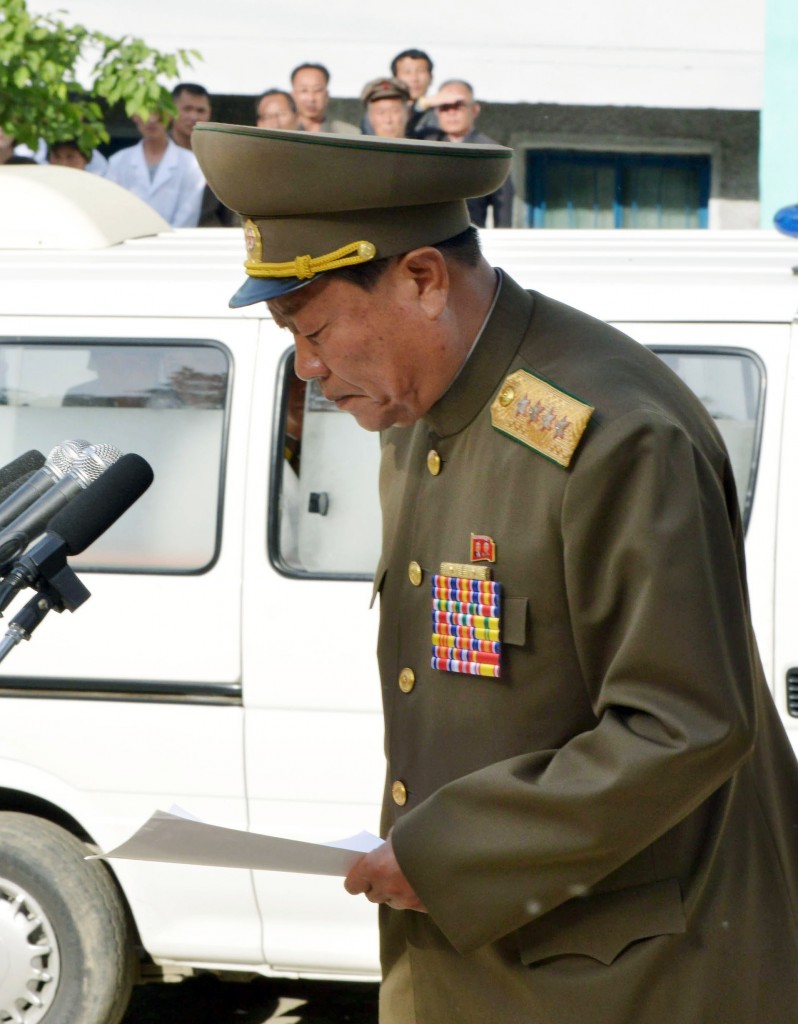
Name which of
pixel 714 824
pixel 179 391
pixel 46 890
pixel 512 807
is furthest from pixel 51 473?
pixel 46 890

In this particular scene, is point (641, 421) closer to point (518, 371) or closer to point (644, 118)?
point (518, 371)

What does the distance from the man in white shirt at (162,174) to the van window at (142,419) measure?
323 cm

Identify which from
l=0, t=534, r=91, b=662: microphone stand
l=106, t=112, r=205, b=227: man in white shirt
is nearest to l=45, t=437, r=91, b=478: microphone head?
l=0, t=534, r=91, b=662: microphone stand

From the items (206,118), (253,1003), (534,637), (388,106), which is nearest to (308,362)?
(534,637)

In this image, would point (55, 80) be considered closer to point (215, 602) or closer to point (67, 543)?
point (215, 602)

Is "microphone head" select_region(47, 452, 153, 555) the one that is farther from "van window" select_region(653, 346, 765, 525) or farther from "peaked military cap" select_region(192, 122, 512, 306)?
"van window" select_region(653, 346, 765, 525)

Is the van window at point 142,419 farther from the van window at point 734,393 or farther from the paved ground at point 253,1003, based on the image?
the paved ground at point 253,1003

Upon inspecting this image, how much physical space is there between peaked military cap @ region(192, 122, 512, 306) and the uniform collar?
106mm

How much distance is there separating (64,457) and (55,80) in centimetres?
457

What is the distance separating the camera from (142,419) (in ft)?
11.5

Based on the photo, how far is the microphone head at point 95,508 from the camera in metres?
1.73

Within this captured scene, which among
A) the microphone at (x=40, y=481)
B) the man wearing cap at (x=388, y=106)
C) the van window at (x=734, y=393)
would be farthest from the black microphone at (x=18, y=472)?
the man wearing cap at (x=388, y=106)

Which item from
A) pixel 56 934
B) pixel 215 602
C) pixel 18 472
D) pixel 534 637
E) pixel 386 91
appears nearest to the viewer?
pixel 534 637

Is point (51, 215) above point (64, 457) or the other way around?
Answer: above
